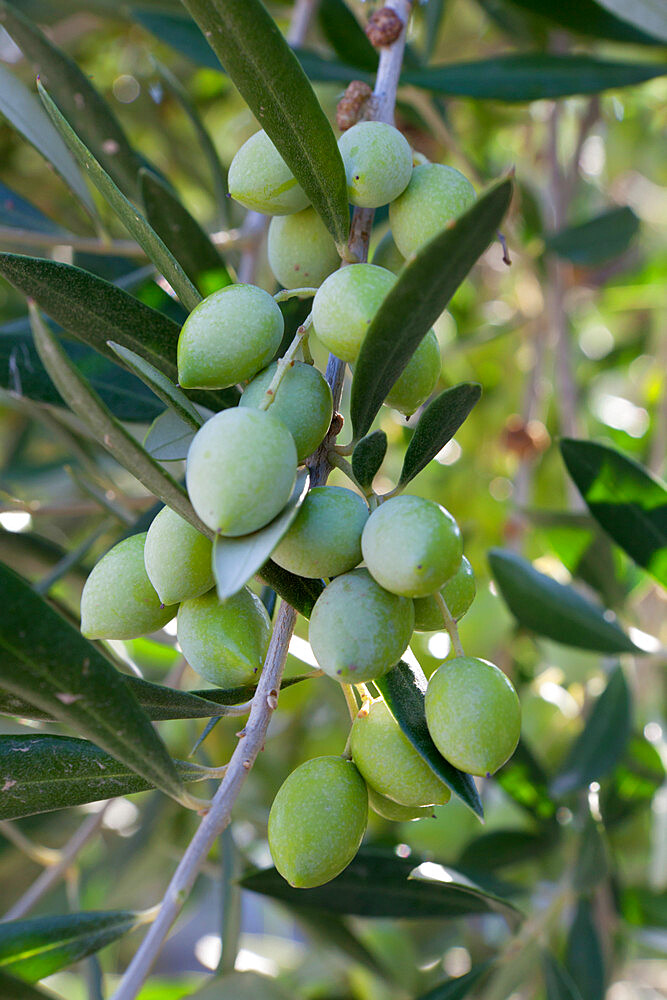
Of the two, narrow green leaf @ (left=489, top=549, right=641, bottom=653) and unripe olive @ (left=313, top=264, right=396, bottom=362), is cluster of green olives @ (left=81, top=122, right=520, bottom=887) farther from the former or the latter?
narrow green leaf @ (left=489, top=549, right=641, bottom=653)

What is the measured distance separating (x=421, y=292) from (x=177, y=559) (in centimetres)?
22

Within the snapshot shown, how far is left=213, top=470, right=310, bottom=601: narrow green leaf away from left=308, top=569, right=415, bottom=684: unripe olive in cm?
6

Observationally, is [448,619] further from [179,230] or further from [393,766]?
[179,230]

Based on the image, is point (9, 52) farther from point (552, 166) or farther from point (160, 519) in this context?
point (160, 519)

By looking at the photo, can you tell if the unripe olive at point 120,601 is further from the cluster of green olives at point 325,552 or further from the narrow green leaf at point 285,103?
the narrow green leaf at point 285,103

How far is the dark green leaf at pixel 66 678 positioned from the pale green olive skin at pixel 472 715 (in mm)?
192

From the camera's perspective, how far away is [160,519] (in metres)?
0.55

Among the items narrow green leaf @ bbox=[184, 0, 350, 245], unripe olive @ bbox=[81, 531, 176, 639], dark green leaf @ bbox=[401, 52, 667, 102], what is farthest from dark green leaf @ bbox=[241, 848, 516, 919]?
dark green leaf @ bbox=[401, 52, 667, 102]

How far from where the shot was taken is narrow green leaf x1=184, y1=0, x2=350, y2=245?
0.54m

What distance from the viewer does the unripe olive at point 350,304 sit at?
20.3 inches

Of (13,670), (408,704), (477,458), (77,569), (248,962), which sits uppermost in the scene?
(13,670)

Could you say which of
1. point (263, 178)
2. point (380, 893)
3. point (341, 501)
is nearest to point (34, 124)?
point (263, 178)

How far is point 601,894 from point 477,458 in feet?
2.59

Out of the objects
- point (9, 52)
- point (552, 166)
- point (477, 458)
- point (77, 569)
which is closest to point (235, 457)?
point (77, 569)
